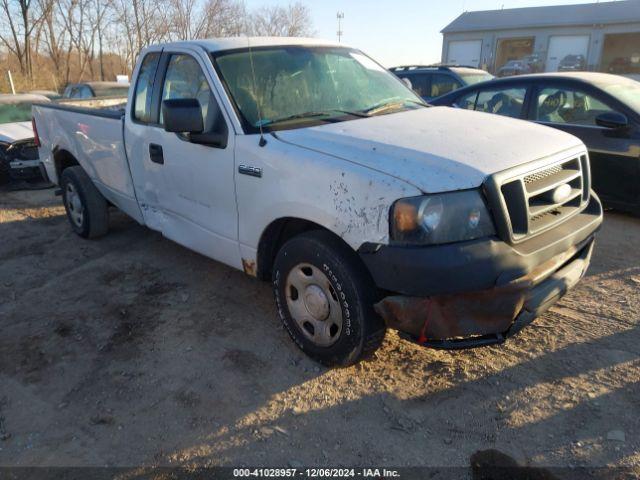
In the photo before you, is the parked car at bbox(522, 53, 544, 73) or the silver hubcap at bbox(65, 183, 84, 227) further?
the parked car at bbox(522, 53, 544, 73)

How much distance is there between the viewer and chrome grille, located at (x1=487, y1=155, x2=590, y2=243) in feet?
8.27

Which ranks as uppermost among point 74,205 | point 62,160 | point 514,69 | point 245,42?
point 245,42

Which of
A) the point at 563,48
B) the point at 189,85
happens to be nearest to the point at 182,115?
the point at 189,85

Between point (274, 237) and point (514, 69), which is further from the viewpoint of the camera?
point (514, 69)

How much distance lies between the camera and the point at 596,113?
559 cm

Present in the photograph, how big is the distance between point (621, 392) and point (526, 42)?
43.7 metres

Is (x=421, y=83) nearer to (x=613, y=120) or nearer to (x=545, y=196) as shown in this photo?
(x=613, y=120)

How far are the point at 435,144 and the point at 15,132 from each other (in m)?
8.16

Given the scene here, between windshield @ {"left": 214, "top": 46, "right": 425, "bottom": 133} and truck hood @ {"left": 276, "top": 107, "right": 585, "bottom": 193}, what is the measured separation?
26 centimetres

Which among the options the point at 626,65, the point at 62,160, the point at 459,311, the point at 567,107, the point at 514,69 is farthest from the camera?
the point at 626,65

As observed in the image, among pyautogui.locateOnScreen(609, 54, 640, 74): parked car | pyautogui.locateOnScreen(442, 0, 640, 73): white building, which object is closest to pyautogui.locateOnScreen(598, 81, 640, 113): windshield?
pyautogui.locateOnScreen(442, 0, 640, 73): white building

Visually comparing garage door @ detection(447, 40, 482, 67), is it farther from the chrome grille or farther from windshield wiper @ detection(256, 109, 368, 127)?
the chrome grille

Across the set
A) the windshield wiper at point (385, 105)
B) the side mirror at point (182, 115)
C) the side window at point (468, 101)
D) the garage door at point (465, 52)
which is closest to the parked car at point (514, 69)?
the garage door at point (465, 52)

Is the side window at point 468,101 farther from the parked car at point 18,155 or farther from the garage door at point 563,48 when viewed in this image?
the garage door at point 563,48
